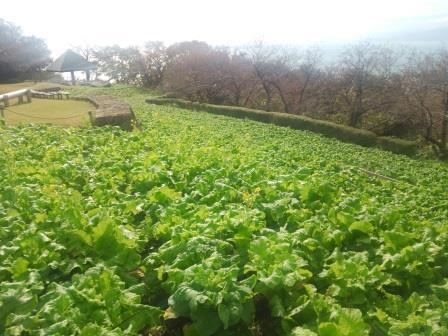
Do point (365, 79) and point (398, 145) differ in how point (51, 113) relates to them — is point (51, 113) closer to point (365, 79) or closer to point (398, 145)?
point (398, 145)

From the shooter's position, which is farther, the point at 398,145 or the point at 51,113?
the point at 398,145

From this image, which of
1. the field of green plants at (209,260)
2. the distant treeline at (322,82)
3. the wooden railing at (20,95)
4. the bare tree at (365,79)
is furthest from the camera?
the bare tree at (365,79)

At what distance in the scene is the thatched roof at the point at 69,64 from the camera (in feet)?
139

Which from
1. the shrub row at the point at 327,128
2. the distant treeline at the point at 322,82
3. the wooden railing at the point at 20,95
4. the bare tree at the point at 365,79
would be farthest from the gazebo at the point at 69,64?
the bare tree at the point at 365,79

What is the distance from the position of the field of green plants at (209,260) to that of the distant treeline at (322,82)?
21.4m

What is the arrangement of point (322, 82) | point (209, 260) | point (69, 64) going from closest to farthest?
point (209, 260) → point (322, 82) → point (69, 64)

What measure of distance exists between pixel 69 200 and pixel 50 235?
943 mm

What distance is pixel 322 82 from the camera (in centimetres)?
3366

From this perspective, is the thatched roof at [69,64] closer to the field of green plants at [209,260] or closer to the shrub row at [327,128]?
the shrub row at [327,128]

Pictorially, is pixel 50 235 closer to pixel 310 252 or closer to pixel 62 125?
pixel 310 252

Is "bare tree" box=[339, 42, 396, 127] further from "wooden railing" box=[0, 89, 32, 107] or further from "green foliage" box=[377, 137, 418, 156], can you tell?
"wooden railing" box=[0, 89, 32, 107]

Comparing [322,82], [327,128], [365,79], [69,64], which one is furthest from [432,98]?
[69,64]

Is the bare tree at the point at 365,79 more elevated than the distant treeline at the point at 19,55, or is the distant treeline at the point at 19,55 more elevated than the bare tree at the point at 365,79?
the distant treeline at the point at 19,55

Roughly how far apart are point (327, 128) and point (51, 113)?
57.4 ft
